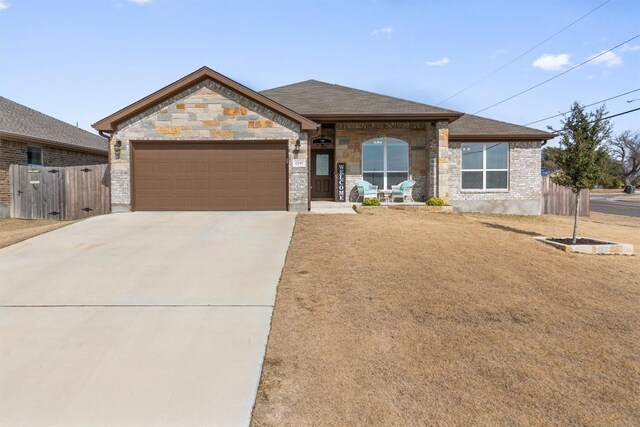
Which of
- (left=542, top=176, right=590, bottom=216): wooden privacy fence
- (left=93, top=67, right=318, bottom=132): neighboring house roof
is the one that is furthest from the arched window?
(left=542, top=176, right=590, bottom=216): wooden privacy fence

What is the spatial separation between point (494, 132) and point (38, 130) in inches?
786

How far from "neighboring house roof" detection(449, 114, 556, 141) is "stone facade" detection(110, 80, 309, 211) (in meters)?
7.67

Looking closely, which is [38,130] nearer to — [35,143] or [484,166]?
[35,143]

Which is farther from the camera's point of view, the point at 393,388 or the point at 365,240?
the point at 365,240

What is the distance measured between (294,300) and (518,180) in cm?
1595

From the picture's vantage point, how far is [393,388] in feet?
12.7

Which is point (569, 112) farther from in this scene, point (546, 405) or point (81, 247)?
point (81, 247)

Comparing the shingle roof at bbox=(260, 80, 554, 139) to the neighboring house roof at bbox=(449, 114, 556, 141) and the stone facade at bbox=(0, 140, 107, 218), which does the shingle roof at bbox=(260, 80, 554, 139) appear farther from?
the stone facade at bbox=(0, 140, 107, 218)

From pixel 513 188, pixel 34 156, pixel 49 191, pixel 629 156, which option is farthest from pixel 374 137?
pixel 629 156

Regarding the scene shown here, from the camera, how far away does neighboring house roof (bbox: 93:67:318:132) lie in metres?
14.0

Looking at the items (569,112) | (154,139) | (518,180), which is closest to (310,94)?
(154,139)

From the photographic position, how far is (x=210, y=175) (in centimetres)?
1442

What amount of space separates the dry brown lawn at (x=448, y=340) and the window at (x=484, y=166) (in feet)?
33.3

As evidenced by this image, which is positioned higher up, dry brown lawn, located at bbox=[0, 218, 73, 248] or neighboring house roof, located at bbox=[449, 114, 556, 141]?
neighboring house roof, located at bbox=[449, 114, 556, 141]
